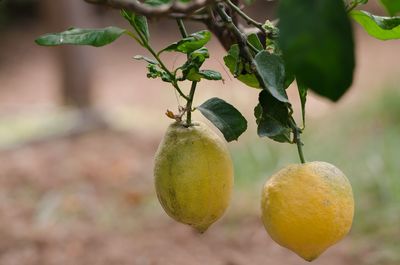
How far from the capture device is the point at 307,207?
2.49 feet

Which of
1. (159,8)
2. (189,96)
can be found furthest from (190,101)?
(159,8)

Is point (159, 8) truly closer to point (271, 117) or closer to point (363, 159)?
point (271, 117)

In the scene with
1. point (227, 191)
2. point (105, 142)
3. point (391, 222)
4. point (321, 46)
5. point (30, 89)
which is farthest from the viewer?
point (30, 89)

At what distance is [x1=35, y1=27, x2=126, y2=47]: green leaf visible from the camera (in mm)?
694

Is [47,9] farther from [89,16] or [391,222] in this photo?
[391,222]

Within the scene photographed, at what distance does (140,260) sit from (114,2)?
1125 mm

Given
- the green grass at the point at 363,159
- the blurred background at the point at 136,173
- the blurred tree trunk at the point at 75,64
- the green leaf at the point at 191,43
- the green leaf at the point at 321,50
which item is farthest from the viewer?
the blurred tree trunk at the point at 75,64

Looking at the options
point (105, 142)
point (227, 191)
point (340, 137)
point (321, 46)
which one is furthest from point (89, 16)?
point (321, 46)

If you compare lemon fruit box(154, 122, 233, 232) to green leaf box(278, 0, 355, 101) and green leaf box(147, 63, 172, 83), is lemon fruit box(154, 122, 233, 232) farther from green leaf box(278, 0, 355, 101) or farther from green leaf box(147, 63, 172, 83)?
green leaf box(278, 0, 355, 101)

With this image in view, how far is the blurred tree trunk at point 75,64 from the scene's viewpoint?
347 centimetres

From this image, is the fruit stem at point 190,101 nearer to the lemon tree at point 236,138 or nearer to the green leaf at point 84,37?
the lemon tree at point 236,138

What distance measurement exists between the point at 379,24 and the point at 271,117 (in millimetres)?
145

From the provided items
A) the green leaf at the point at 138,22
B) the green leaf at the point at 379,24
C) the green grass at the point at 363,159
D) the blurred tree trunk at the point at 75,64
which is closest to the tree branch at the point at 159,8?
the green leaf at the point at 138,22

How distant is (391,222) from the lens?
2.00 meters
